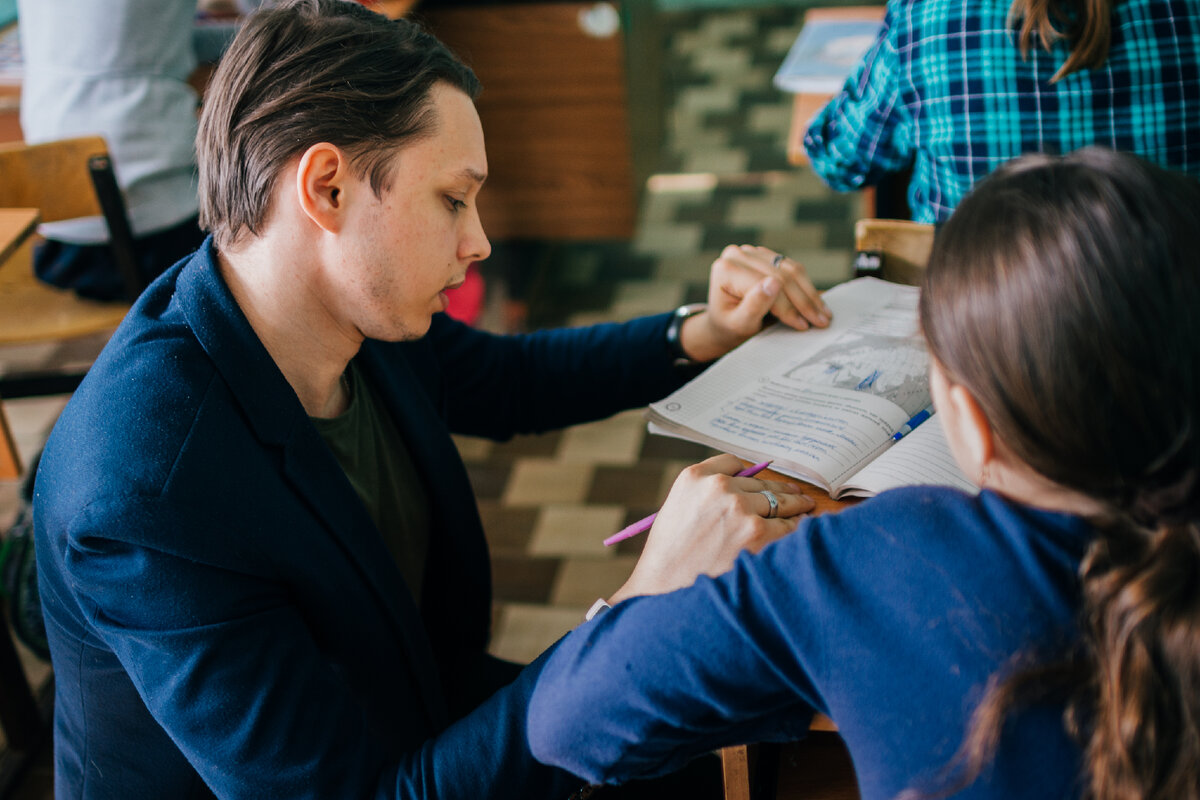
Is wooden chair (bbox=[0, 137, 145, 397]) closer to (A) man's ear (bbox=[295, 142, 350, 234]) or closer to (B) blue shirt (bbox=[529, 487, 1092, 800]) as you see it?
(A) man's ear (bbox=[295, 142, 350, 234])

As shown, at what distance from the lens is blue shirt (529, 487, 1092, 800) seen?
598mm

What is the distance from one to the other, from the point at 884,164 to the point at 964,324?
112 centimetres

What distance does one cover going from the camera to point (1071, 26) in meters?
1.31

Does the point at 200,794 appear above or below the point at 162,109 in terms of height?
below

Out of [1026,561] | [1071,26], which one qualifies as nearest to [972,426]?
[1026,561]

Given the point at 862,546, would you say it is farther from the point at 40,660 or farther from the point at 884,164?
the point at 40,660

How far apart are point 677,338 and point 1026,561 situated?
2.38ft

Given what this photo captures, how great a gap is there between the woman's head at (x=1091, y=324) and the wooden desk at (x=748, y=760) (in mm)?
298

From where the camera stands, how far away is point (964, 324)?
62cm

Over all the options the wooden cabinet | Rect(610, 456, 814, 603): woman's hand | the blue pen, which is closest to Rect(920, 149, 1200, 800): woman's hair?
Rect(610, 456, 814, 603): woman's hand

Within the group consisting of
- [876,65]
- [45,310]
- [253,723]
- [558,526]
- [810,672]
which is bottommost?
[558,526]

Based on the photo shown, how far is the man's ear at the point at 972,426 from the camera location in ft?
2.07

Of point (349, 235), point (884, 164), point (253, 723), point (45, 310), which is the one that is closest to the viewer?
point (253, 723)

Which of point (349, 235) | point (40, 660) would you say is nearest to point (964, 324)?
point (349, 235)
